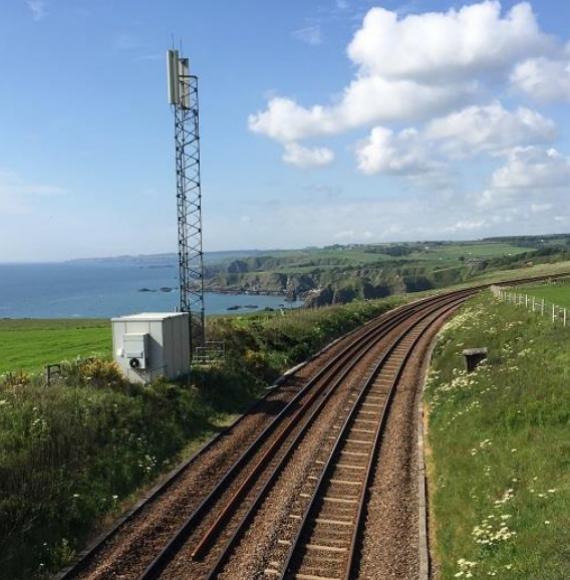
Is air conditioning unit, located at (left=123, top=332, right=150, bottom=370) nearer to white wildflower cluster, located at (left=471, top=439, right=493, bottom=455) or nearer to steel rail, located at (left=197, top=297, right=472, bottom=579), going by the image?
steel rail, located at (left=197, top=297, right=472, bottom=579)

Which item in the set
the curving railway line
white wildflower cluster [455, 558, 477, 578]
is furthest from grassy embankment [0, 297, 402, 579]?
white wildflower cluster [455, 558, 477, 578]

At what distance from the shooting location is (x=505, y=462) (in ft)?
47.0

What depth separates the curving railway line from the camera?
39.8ft

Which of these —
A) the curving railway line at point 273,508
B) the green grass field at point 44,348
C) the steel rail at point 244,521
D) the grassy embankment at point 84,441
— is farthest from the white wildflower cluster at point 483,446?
the green grass field at point 44,348

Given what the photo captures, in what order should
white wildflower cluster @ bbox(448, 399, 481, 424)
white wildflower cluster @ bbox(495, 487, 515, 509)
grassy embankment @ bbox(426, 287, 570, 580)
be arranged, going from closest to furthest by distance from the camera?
grassy embankment @ bbox(426, 287, 570, 580) → white wildflower cluster @ bbox(495, 487, 515, 509) → white wildflower cluster @ bbox(448, 399, 481, 424)

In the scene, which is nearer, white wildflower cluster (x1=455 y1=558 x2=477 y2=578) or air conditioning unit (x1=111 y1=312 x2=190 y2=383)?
white wildflower cluster (x1=455 y1=558 x2=477 y2=578)

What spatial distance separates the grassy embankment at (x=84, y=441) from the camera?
13039 mm

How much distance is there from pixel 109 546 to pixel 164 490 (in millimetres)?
3080

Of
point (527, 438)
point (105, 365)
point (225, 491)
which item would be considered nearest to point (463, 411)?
point (527, 438)

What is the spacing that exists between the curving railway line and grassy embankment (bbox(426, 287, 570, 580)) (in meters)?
2.03

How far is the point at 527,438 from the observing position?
15227 millimetres

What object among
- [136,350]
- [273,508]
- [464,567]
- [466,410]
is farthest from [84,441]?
[466,410]

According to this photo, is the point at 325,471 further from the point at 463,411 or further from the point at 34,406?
the point at 34,406

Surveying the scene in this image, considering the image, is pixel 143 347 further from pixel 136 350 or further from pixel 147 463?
pixel 147 463
